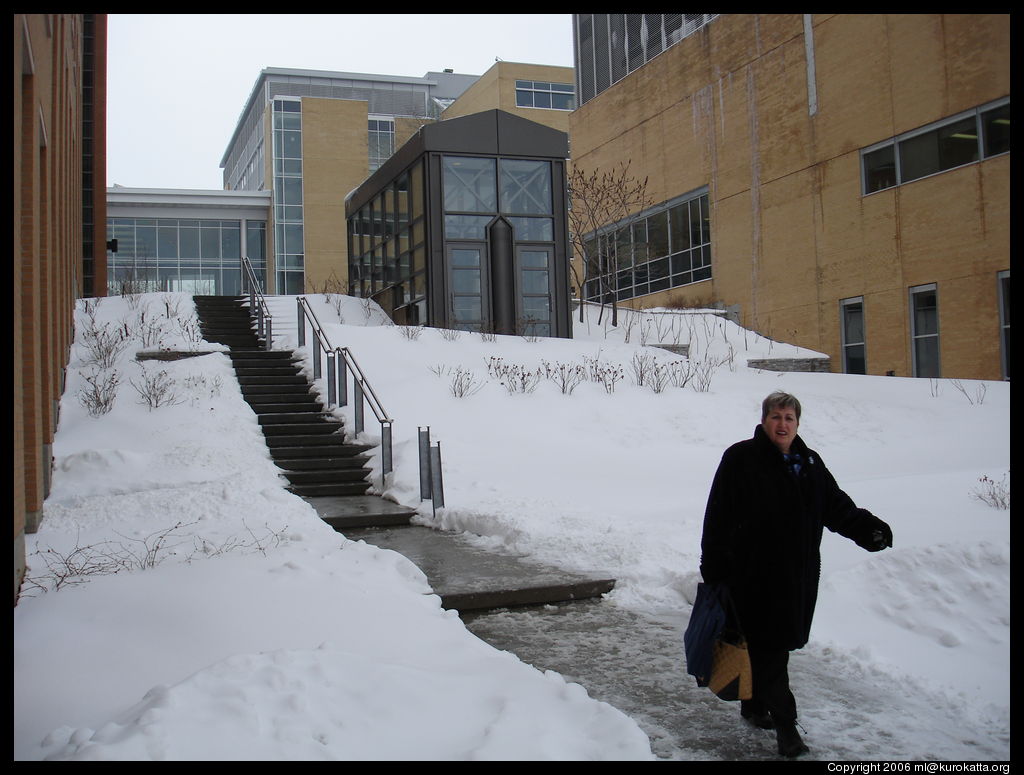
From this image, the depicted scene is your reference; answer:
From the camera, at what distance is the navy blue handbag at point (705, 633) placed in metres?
3.96

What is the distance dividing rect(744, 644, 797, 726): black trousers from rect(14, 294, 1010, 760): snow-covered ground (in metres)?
0.39

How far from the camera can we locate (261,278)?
44188mm

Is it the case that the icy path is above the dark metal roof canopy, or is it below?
below

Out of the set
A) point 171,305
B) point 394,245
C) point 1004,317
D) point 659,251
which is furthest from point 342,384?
point 659,251

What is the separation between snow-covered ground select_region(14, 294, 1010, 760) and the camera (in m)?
3.70

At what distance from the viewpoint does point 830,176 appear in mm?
22516

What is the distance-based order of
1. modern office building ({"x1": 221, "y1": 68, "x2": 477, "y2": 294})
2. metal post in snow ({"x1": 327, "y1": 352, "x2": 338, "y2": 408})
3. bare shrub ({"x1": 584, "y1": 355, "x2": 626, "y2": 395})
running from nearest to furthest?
metal post in snow ({"x1": 327, "y1": 352, "x2": 338, "y2": 408}) < bare shrub ({"x1": 584, "y1": 355, "x2": 626, "y2": 395}) < modern office building ({"x1": 221, "y1": 68, "x2": 477, "y2": 294})

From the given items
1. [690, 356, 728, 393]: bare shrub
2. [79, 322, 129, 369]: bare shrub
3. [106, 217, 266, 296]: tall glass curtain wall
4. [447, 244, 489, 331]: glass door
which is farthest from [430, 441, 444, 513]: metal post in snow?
[106, 217, 266, 296]: tall glass curtain wall

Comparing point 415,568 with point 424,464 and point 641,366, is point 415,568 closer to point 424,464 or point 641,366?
point 424,464

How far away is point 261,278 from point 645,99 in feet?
73.9

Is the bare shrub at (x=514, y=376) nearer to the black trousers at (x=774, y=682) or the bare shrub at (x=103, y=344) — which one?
the bare shrub at (x=103, y=344)

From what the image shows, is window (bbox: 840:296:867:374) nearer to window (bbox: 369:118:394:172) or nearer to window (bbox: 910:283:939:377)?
window (bbox: 910:283:939:377)

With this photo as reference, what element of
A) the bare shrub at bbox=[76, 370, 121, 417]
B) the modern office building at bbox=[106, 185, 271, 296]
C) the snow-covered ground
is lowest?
the snow-covered ground
